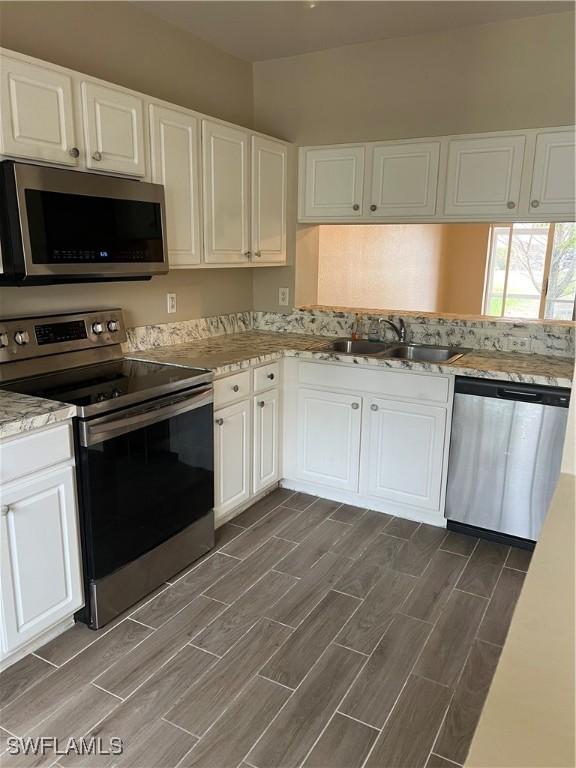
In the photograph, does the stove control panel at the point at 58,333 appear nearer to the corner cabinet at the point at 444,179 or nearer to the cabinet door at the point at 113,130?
the cabinet door at the point at 113,130

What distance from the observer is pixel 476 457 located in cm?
283

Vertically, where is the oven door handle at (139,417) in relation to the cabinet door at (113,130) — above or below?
below

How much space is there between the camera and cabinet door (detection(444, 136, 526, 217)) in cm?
290

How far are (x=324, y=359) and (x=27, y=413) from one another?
5.53ft

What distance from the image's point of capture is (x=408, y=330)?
342 cm

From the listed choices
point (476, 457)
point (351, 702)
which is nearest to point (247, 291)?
point (476, 457)

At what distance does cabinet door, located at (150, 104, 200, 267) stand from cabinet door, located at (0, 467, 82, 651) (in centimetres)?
133

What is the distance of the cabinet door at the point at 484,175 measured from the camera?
2.90 metres

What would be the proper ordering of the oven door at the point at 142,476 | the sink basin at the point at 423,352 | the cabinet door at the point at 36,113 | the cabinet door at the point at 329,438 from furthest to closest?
the sink basin at the point at 423,352 → the cabinet door at the point at 329,438 → the oven door at the point at 142,476 → the cabinet door at the point at 36,113

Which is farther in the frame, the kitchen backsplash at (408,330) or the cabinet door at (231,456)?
the kitchen backsplash at (408,330)

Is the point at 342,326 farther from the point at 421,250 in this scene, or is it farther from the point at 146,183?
the point at 421,250

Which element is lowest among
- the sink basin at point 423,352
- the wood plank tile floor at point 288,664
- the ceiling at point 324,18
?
the wood plank tile floor at point 288,664

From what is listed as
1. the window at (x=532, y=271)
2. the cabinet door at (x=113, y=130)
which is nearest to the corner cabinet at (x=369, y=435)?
the cabinet door at (x=113, y=130)

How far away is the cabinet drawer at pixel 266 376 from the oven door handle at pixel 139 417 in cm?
47
